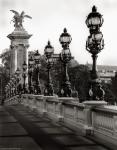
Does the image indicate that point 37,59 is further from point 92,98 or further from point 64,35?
point 92,98

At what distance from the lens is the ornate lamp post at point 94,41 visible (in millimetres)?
17656

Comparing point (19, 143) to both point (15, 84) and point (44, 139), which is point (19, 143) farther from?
point (15, 84)

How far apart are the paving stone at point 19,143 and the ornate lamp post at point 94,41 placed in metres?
3.24

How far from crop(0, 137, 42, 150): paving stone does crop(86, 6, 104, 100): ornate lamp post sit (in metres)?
3.24

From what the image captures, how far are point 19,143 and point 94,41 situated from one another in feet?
17.2

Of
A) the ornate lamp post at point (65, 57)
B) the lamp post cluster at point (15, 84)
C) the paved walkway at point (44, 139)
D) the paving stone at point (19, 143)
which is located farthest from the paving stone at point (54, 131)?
the lamp post cluster at point (15, 84)

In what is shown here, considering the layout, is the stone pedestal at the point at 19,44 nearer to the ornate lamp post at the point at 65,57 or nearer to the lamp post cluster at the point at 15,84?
the lamp post cluster at the point at 15,84

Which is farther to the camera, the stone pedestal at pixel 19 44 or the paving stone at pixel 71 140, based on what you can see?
the stone pedestal at pixel 19 44

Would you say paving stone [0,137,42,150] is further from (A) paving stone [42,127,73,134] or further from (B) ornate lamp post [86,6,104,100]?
(B) ornate lamp post [86,6,104,100]

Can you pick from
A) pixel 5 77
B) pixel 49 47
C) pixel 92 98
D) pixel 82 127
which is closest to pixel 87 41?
pixel 92 98

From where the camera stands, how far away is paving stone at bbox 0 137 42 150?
14.3m

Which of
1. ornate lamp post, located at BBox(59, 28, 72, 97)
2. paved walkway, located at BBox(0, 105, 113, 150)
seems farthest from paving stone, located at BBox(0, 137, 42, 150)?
ornate lamp post, located at BBox(59, 28, 72, 97)

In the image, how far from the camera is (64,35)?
79.4ft

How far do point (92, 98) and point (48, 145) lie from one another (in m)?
3.39
